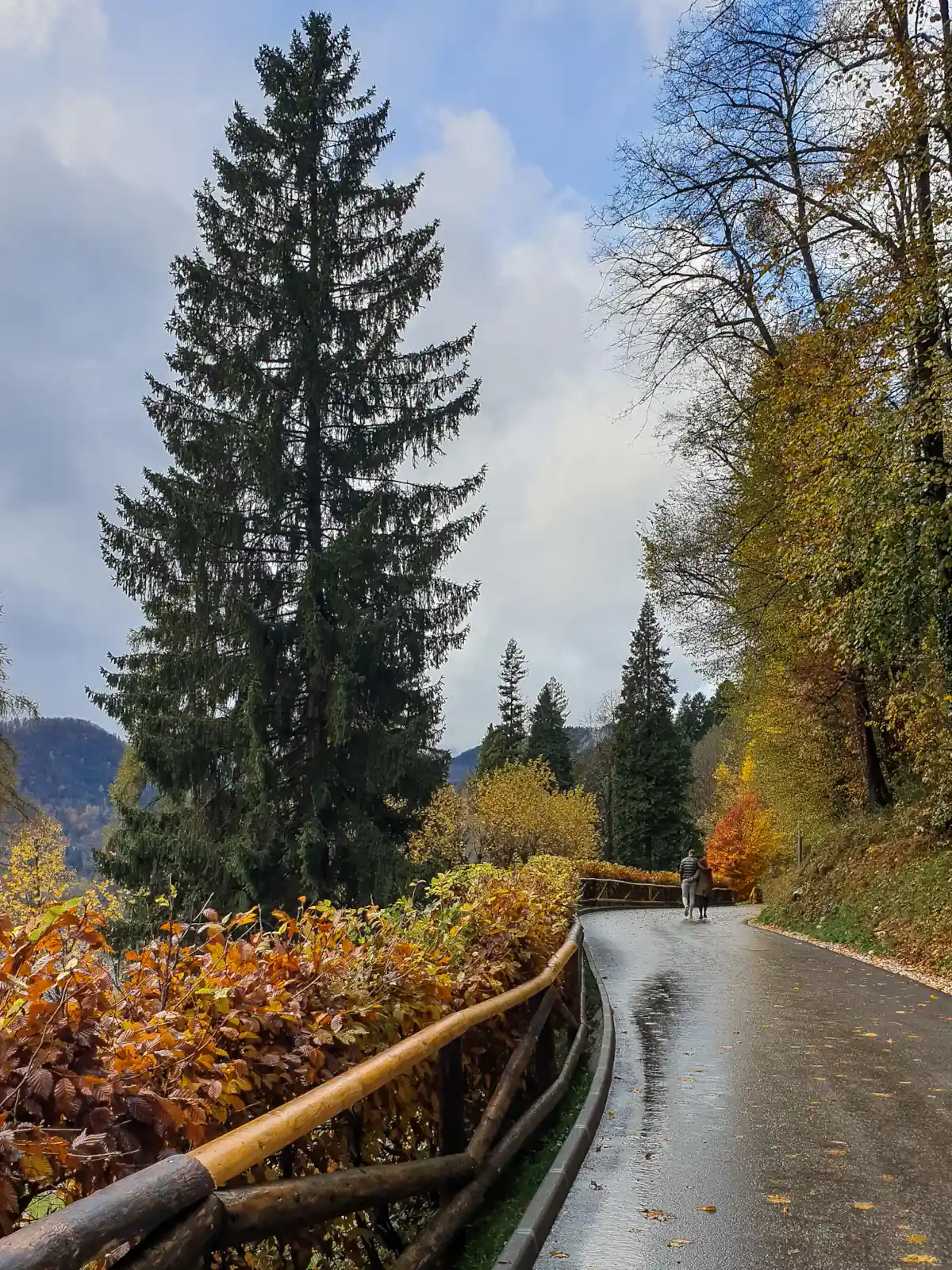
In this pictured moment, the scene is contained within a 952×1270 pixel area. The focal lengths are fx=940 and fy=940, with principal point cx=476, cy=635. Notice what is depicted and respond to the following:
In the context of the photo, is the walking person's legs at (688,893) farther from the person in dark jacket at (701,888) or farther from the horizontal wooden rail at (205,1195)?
the horizontal wooden rail at (205,1195)

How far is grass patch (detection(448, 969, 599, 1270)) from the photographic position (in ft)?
12.9

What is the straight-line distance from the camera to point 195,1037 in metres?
2.73

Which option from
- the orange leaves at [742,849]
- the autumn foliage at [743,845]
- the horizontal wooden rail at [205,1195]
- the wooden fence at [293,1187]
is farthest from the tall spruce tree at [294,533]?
the orange leaves at [742,849]

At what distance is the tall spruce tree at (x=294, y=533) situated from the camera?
17.7 m

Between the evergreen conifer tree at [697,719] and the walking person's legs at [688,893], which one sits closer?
the walking person's legs at [688,893]

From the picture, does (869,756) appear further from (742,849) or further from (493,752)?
(493,752)

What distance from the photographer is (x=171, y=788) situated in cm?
1795

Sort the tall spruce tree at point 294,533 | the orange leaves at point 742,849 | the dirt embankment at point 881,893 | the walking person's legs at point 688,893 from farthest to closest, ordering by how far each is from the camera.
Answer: the orange leaves at point 742,849 → the walking person's legs at point 688,893 → the tall spruce tree at point 294,533 → the dirt embankment at point 881,893

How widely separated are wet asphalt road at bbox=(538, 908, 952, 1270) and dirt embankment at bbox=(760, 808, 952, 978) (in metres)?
2.48

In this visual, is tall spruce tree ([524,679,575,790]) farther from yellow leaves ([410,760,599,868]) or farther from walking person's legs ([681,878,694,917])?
walking person's legs ([681,878,694,917])

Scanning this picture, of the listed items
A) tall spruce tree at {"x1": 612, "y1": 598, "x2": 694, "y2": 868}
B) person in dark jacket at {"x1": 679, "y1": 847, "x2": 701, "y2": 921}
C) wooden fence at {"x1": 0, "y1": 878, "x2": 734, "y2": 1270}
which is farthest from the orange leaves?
wooden fence at {"x1": 0, "y1": 878, "x2": 734, "y2": 1270}

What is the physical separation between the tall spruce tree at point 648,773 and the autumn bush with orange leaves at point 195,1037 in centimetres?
5218

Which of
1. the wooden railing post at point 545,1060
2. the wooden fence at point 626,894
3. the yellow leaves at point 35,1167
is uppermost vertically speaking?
the yellow leaves at point 35,1167

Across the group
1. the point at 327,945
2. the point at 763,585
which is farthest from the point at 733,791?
the point at 327,945
